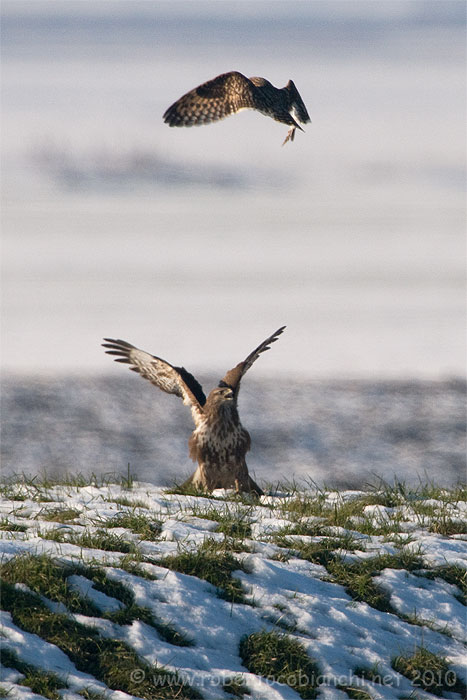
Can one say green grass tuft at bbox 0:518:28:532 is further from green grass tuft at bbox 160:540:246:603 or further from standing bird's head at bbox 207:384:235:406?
standing bird's head at bbox 207:384:235:406

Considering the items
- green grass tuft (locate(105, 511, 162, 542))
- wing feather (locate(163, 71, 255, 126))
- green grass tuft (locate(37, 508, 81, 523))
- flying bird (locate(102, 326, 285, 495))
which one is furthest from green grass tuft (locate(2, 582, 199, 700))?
wing feather (locate(163, 71, 255, 126))

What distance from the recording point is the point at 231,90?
11656 millimetres

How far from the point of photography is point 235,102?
38.2ft

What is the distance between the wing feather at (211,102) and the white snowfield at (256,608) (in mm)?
5506

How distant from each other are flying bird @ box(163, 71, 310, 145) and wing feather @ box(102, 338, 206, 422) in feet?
9.66

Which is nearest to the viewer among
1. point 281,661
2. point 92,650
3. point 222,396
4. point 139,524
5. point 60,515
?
point 92,650

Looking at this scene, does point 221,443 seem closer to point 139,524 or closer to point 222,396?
point 222,396

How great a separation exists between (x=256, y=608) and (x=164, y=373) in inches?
200

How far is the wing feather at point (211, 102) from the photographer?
11539mm

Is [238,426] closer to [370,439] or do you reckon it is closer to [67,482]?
[67,482]

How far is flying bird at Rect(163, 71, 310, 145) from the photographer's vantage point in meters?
11.0

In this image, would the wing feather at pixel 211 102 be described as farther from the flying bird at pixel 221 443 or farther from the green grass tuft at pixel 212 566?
the green grass tuft at pixel 212 566

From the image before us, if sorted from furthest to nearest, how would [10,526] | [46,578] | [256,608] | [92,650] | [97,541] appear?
[10,526] < [97,541] < [256,608] < [46,578] < [92,650]

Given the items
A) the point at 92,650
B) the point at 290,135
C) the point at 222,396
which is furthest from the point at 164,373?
the point at 92,650
